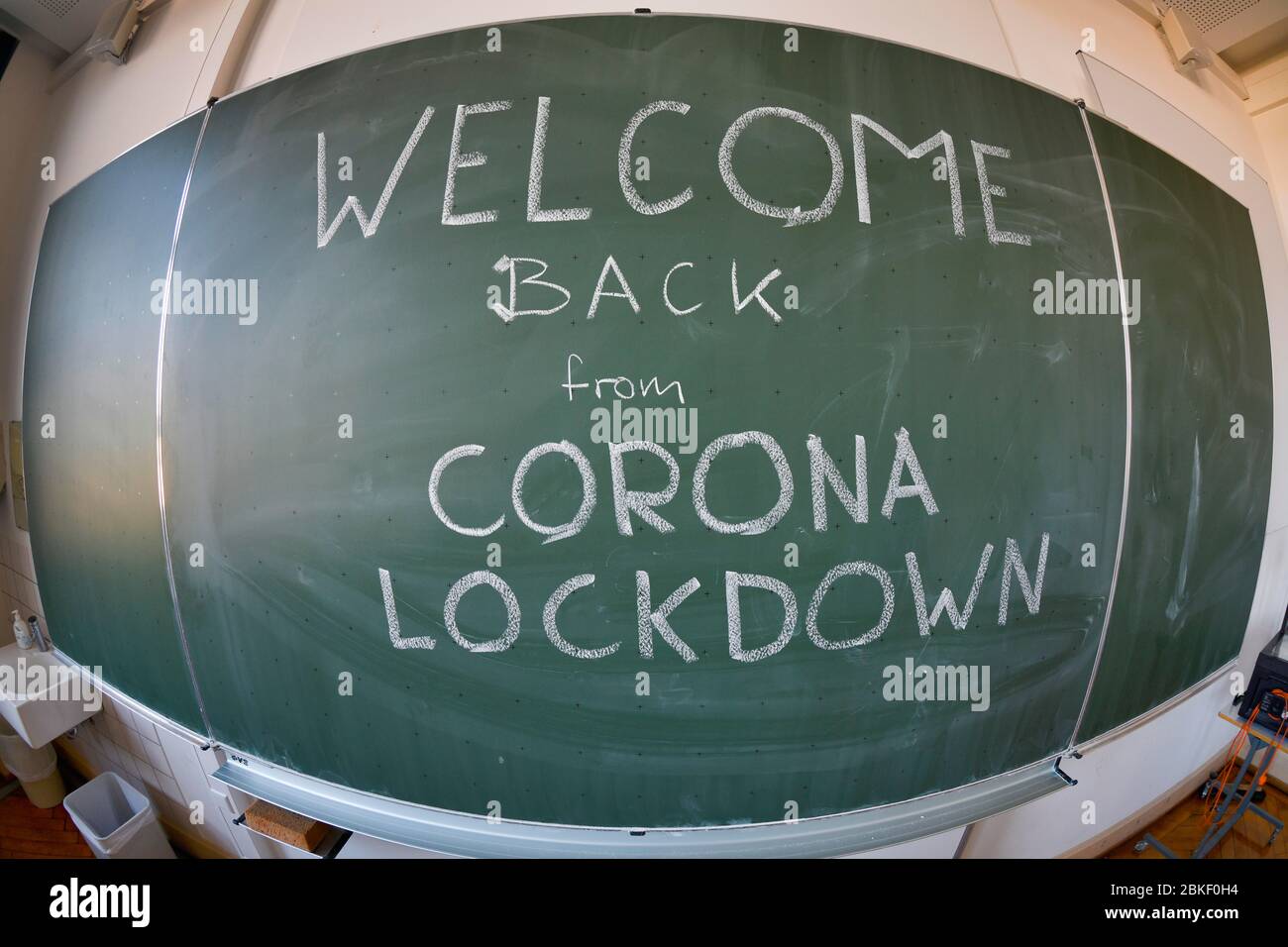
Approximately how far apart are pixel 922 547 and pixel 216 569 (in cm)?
163

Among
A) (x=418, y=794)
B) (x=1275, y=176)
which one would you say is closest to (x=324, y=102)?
(x=418, y=794)

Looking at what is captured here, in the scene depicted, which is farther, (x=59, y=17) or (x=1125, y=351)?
(x=59, y=17)

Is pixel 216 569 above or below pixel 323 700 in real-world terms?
above

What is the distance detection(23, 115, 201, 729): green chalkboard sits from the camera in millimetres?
1150

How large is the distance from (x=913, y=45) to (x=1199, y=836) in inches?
117

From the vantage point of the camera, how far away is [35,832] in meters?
1.88

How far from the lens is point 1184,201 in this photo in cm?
125

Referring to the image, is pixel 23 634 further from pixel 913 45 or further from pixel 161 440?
pixel 913 45

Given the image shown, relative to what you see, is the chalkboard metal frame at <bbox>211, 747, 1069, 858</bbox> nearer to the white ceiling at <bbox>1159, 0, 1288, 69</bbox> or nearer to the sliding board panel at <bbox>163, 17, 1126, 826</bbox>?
the sliding board panel at <bbox>163, 17, 1126, 826</bbox>

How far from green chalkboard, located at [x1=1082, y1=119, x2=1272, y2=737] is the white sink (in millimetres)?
3192

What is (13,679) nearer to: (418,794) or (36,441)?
(36,441)

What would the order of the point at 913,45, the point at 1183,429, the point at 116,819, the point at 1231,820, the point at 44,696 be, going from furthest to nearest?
the point at 116,819 < the point at 1231,820 < the point at 44,696 < the point at 1183,429 < the point at 913,45

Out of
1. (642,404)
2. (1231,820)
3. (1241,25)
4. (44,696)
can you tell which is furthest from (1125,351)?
(44,696)

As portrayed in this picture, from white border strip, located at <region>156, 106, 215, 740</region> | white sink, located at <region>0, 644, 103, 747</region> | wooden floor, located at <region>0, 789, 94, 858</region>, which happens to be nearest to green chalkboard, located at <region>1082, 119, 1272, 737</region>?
white border strip, located at <region>156, 106, 215, 740</region>
